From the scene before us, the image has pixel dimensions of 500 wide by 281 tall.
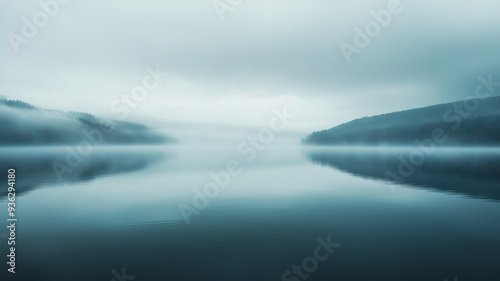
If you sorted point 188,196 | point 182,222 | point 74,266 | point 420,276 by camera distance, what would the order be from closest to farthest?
point 420,276 < point 74,266 < point 182,222 < point 188,196

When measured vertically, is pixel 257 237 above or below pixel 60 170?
below

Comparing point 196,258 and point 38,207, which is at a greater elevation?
point 38,207

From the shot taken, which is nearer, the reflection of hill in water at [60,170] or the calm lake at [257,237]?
the calm lake at [257,237]

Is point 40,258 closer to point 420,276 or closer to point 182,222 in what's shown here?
point 182,222

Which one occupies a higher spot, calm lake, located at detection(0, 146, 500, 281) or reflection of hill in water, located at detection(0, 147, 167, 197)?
reflection of hill in water, located at detection(0, 147, 167, 197)

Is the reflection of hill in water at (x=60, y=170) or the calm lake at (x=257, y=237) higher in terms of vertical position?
the reflection of hill in water at (x=60, y=170)

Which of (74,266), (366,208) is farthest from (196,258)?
(366,208)

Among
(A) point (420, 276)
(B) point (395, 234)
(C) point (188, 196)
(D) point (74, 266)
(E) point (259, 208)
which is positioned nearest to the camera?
(A) point (420, 276)

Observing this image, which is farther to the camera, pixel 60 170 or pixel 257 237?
pixel 60 170

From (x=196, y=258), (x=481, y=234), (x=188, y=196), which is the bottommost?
(x=481, y=234)

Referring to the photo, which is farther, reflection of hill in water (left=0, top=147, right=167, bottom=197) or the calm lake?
reflection of hill in water (left=0, top=147, right=167, bottom=197)

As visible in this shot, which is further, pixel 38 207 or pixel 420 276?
pixel 38 207
